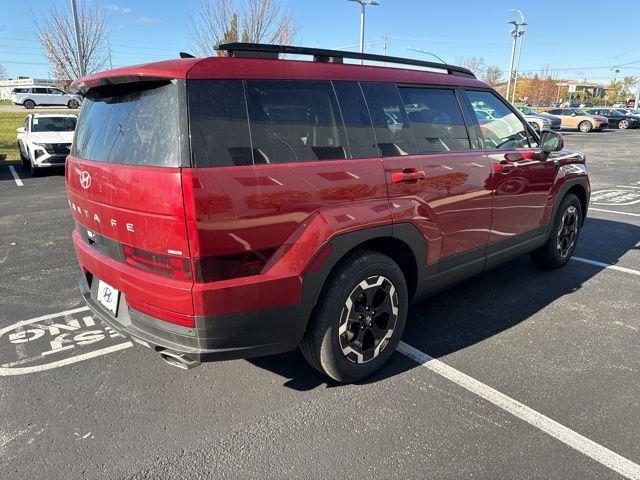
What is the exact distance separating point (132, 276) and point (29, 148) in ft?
38.8

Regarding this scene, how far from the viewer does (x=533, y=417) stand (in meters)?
2.57

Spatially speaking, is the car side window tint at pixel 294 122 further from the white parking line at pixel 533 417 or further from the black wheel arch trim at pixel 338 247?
the white parking line at pixel 533 417

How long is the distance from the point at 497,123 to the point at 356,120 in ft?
5.89

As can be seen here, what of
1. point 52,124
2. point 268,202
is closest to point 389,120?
point 268,202

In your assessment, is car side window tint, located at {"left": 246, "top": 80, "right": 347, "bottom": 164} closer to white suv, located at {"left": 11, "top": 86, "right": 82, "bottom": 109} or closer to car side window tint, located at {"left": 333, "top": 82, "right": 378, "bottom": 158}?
car side window tint, located at {"left": 333, "top": 82, "right": 378, "bottom": 158}

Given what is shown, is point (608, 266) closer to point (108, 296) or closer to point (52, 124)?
point (108, 296)

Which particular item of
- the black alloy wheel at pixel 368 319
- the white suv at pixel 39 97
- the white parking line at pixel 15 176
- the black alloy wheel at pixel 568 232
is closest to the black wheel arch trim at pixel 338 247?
the black alloy wheel at pixel 368 319

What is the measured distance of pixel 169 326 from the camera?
7.53 ft

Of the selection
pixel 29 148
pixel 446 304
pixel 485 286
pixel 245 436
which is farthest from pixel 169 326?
pixel 29 148

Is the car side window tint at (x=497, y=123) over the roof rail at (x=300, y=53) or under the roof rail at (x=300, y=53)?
under

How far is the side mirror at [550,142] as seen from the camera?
4.18 m

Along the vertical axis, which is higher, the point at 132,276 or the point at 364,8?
the point at 364,8

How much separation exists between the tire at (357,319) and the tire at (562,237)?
253 centimetres

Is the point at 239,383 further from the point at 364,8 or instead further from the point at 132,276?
the point at 364,8
